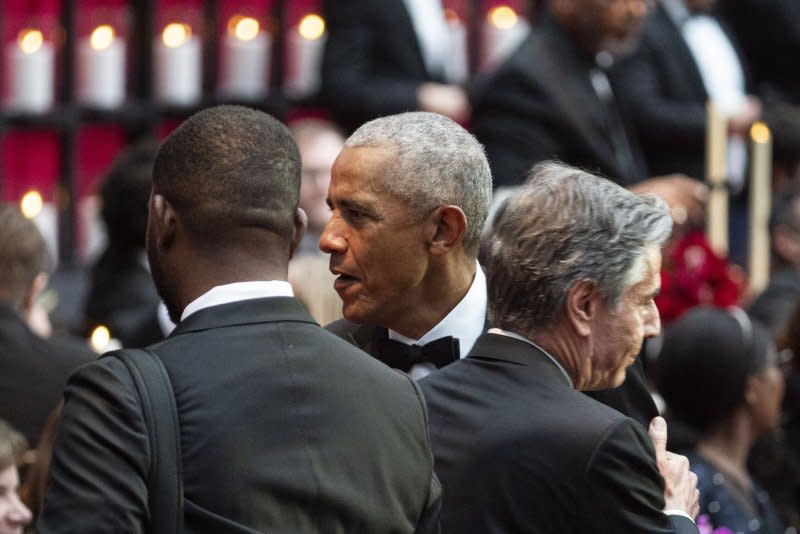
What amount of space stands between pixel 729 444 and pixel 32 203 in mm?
3713

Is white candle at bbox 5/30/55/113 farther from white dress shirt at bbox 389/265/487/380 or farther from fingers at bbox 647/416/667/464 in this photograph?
fingers at bbox 647/416/667/464

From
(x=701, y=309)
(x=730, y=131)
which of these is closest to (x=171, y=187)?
(x=701, y=309)

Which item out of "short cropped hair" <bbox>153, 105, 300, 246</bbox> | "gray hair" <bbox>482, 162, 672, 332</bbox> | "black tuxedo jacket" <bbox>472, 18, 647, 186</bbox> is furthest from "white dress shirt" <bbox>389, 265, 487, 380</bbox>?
"black tuxedo jacket" <bbox>472, 18, 647, 186</bbox>

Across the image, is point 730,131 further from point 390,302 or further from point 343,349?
Result: point 343,349

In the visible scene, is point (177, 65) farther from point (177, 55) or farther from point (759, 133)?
point (759, 133)

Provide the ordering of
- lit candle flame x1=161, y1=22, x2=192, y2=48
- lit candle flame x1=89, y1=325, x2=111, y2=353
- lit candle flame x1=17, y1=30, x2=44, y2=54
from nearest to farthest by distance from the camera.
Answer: lit candle flame x1=89, y1=325, x2=111, y2=353 < lit candle flame x1=17, y1=30, x2=44, y2=54 < lit candle flame x1=161, y1=22, x2=192, y2=48

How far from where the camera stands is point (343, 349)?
266cm

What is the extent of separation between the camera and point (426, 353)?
3297 millimetres

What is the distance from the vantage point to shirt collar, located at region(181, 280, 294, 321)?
102 inches

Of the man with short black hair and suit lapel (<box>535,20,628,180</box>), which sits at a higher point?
the man with short black hair

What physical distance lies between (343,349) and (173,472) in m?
0.33

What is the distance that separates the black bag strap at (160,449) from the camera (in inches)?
97.0

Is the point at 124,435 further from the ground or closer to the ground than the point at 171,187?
closer to the ground

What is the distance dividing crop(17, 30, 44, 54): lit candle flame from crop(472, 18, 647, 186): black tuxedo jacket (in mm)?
2203
